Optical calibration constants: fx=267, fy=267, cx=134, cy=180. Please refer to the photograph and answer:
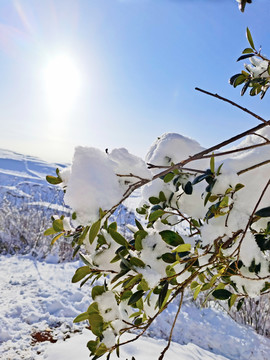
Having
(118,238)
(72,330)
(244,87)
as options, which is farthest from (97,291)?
(72,330)

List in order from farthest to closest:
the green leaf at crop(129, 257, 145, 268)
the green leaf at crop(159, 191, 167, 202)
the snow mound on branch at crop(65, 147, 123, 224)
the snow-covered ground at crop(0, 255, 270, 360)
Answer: the snow-covered ground at crop(0, 255, 270, 360) → the green leaf at crop(159, 191, 167, 202) → the snow mound on branch at crop(65, 147, 123, 224) → the green leaf at crop(129, 257, 145, 268)

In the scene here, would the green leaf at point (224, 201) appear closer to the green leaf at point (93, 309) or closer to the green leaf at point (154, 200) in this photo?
the green leaf at point (154, 200)

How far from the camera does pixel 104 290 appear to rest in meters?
0.64

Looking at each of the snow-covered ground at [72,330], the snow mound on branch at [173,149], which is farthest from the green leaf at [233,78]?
the snow-covered ground at [72,330]

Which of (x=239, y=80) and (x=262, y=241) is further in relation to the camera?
(x=239, y=80)

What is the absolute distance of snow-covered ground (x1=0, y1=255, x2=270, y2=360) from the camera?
6.13 feet

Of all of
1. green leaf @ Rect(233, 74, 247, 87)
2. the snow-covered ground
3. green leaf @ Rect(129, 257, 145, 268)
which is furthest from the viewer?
the snow-covered ground

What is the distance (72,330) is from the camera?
228cm

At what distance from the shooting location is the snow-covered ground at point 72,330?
187cm

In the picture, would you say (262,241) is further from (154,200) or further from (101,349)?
(101,349)

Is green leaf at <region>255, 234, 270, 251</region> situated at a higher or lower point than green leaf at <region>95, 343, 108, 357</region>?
higher

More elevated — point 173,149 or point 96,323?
point 173,149

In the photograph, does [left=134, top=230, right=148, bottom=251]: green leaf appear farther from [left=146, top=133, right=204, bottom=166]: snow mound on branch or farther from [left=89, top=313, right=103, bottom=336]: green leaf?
[left=146, top=133, right=204, bottom=166]: snow mound on branch

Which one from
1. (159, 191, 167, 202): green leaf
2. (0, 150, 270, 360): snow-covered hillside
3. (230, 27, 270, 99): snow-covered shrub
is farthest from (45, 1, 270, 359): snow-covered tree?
(0, 150, 270, 360): snow-covered hillside
